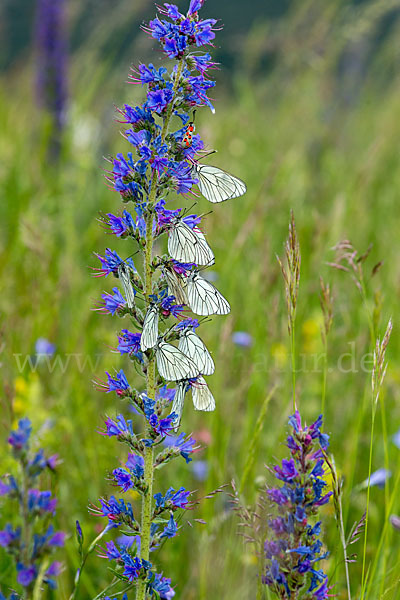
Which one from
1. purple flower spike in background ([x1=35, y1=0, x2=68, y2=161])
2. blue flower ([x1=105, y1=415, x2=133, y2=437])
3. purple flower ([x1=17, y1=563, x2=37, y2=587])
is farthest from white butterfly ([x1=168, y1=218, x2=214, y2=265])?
purple flower spike in background ([x1=35, y1=0, x2=68, y2=161])

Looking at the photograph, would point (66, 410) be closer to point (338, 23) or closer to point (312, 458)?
point (312, 458)

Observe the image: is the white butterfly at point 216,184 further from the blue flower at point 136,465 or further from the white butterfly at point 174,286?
the blue flower at point 136,465

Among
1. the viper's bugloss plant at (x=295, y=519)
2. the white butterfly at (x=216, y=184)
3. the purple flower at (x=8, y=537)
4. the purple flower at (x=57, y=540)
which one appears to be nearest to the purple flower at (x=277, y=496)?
the viper's bugloss plant at (x=295, y=519)

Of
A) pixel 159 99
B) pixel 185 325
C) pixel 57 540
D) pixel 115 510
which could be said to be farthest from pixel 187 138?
pixel 57 540

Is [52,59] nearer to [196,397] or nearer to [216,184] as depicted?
[216,184]

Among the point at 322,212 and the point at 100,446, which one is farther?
the point at 322,212

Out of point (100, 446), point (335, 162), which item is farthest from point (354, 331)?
point (335, 162)

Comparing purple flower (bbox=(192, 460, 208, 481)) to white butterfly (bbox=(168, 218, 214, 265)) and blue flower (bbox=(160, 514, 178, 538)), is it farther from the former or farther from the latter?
white butterfly (bbox=(168, 218, 214, 265))
